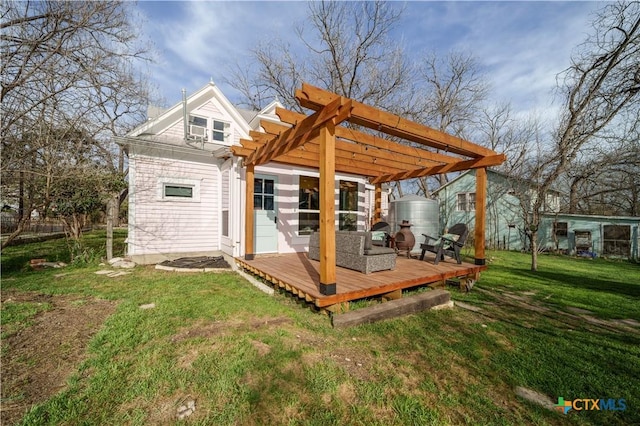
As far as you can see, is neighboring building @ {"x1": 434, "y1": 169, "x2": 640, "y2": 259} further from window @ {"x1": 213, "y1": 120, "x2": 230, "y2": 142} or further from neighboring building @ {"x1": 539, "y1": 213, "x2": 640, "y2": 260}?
window @ {"x1": 213, "y1": 120, "x2": 230, "y2": 142}

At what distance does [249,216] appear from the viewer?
612 centimetres


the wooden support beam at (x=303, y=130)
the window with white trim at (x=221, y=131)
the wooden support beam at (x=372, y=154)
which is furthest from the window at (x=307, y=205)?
the window with white trim at (x=221, y=131)

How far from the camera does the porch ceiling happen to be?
3.29 m

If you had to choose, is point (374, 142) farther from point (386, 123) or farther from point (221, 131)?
point (221, 131)

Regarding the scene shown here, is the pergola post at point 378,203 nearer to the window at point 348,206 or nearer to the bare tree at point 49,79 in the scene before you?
the window at point 348,206

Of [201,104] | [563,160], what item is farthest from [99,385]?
[563,160]

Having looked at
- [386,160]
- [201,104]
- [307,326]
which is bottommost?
[307,326]

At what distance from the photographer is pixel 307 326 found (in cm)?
329

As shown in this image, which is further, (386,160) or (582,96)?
(582,96)

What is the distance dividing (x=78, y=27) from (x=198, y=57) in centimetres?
476

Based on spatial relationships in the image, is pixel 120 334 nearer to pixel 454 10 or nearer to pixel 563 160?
pixel 454 10

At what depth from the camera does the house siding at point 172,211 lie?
6.61 meters

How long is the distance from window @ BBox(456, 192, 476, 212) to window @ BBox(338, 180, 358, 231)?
33.3 feet

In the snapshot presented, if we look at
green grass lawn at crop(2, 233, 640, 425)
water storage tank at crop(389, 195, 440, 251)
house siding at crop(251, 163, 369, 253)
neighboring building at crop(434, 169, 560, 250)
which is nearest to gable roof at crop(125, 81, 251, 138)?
house siding at crop(251, 163, 369, 253)
